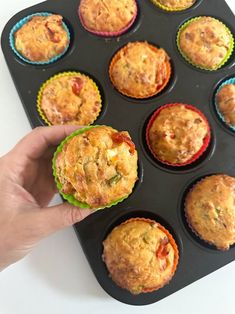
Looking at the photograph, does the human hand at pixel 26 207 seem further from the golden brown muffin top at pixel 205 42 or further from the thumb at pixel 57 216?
the golden brown muffin top at pixel 205 42

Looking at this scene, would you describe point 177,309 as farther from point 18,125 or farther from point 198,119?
point 18,125

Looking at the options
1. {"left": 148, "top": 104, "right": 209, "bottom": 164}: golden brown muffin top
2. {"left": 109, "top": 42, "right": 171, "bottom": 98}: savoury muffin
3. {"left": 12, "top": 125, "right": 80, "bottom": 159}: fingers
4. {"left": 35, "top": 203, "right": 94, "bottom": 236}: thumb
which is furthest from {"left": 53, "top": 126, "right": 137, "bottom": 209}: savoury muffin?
{"left": 109, "top": 42, "right": 171, "bottom": 98}: savoury muffin

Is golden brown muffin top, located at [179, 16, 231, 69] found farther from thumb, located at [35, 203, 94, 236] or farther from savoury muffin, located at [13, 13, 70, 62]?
thumb, located at [35, 203, 94, 236]

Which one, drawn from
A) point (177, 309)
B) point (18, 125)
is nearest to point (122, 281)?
point (177, 309)

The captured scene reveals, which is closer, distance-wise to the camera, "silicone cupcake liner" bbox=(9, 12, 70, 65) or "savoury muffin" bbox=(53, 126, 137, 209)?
"savoury muffin" bbox=(53, 126, 137, 209)

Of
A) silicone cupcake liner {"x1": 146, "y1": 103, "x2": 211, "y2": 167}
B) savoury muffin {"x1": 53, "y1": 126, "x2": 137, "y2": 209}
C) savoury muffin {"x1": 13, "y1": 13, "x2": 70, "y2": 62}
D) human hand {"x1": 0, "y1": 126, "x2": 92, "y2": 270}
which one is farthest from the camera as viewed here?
savoury muffin {"x1": 13, "y1": 13, "x2": 70, "y2": 62}

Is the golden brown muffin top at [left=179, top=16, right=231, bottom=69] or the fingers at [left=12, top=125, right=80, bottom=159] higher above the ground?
the golden brown muffin top at [left=179, top=16, right=231, bottom=69]
